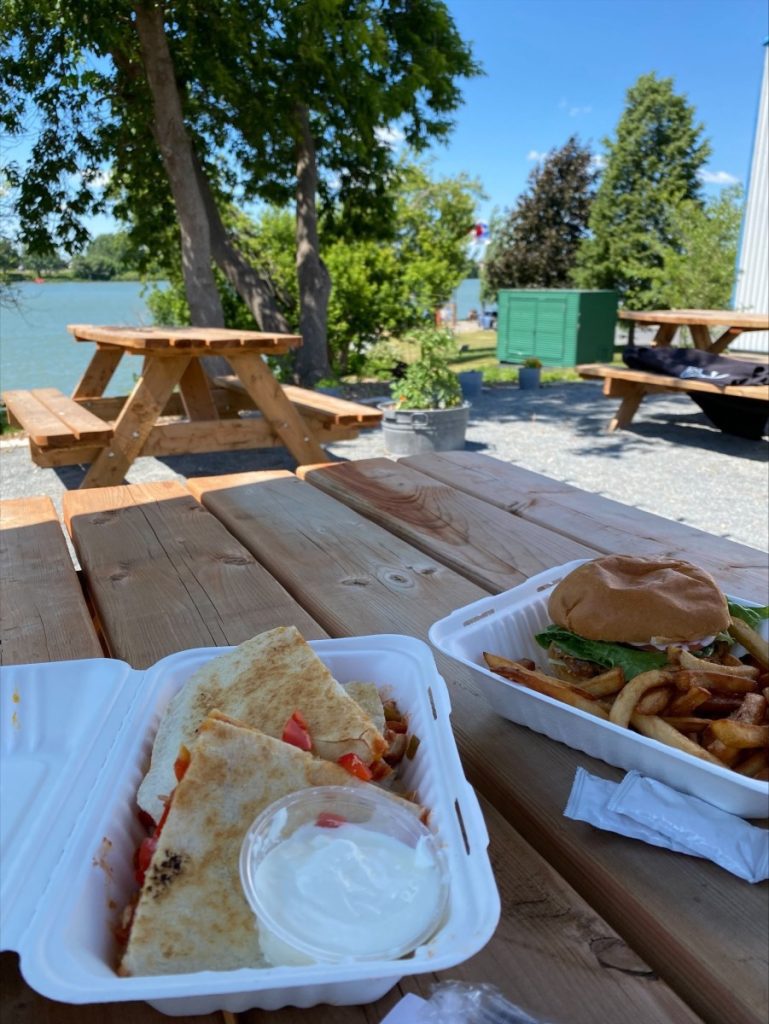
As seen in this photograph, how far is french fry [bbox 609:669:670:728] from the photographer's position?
0.91 meters

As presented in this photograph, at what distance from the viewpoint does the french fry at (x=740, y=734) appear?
83 centimetres

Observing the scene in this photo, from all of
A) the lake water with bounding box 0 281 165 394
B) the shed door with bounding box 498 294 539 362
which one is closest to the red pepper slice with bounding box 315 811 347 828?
the lake water with bounding box 0 281 165 394

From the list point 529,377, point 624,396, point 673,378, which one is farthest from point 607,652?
point 529,377

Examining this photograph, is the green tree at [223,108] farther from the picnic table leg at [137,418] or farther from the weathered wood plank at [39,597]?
the weathered wood plank at [39,597]

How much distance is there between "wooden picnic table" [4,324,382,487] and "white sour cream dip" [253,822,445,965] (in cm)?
426


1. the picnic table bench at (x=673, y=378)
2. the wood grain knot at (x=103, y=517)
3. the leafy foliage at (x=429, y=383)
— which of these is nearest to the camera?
the wood grain knot at (x=103, y=517)

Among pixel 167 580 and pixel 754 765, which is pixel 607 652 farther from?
pixel 167 580

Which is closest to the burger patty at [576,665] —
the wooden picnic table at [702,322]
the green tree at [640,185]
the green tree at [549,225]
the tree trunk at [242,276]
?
the wooden picnic table at [702,322]

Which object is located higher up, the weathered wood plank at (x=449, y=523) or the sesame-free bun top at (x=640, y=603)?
the sesame-free bun top at (x=640, y=603)

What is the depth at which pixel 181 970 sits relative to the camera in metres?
0.58

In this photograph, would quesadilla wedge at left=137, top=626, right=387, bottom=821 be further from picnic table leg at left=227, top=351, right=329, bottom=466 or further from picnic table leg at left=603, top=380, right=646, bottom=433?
picnic table leg at left=603, top=380, right=646, bottom=433

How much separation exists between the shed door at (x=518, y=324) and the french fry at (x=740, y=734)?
51.6 feet

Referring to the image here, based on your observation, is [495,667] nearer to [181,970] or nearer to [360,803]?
[360,803]

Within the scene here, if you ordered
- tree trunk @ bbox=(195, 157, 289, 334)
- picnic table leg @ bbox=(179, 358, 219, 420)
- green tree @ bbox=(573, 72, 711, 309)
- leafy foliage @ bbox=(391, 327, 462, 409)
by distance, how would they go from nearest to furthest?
picnic table leg @ bbox=(179, 358, 219, 420) < leafy foliage @ bbox=(391, 327, 462, 409) < tree trunk @ bbox=(195, 157, 289, 334) < green tree @ bbox=(573, 72, 711, 309)
